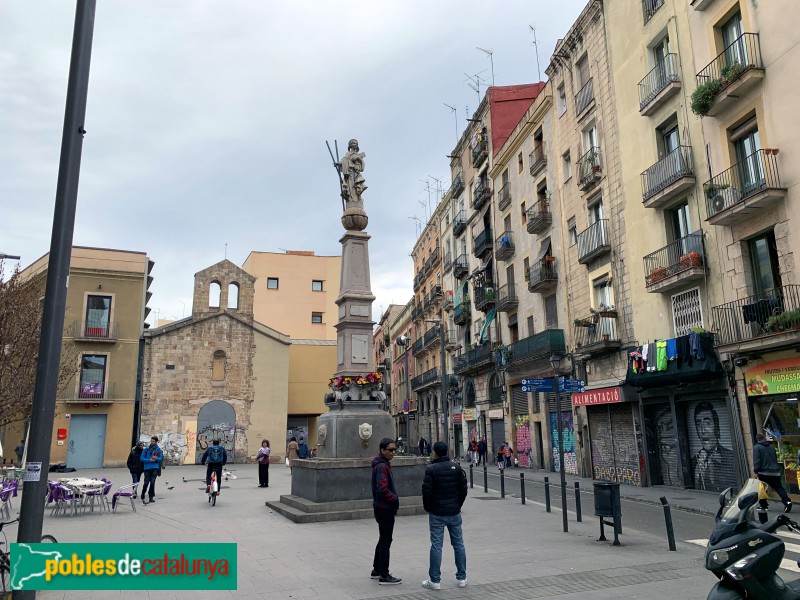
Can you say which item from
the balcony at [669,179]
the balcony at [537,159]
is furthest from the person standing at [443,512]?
the balcony at [537,159]

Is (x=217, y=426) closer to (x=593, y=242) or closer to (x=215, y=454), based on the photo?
(x=215, y=454)

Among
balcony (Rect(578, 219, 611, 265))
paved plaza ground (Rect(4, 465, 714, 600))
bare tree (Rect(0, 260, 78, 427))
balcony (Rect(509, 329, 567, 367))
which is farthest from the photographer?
balcony (Rect(509, 329, 567, 367))

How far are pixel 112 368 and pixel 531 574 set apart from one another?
31519 mm

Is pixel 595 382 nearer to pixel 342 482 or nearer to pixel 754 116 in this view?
pixel 754 116

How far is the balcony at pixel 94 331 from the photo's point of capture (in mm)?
33156

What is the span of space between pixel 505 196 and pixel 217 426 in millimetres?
20838

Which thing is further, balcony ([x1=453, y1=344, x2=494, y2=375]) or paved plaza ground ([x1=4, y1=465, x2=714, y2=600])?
balcony ([x1=453, y1=344, x2=494, y2=375])

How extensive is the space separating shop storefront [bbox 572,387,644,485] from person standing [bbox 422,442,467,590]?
1522 cm

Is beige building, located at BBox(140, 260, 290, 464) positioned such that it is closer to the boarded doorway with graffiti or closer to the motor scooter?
the boarded doorway with graffiti

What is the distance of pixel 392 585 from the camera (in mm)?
7133

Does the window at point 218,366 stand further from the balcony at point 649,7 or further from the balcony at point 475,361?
the balcony at point 649,7


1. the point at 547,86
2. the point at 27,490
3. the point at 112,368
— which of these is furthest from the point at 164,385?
the point at 27,490

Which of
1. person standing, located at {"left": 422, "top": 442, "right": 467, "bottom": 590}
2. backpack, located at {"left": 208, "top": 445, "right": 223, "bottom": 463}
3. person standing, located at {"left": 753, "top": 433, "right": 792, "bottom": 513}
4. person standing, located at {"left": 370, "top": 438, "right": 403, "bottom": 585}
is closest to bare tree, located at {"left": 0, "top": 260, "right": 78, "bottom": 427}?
backpack, located at {"left": 208, "top": 445, "right": 223, "bottom": 463}

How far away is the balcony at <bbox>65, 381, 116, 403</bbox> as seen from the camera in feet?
107
